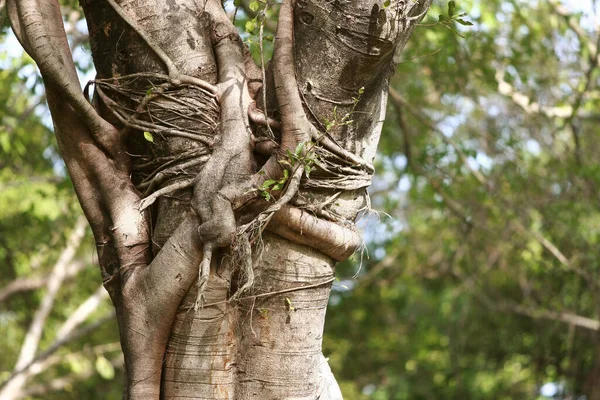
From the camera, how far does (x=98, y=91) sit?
266 cm

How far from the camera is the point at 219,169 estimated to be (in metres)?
2.42

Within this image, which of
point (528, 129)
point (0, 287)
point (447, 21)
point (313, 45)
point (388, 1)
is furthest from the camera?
point (0, 287)

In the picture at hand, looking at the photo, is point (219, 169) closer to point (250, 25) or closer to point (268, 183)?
point (268, 183)

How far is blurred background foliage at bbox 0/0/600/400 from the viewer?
20.3 feet

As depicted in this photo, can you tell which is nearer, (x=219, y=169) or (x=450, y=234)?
(x=219, y=169)

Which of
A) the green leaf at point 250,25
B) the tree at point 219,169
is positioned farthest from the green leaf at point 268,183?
the green leaf at point 250,25

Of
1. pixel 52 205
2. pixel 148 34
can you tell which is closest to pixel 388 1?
pixel 148 34

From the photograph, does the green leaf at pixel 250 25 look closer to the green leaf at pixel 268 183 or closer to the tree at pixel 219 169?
the tree at pixel 219 169

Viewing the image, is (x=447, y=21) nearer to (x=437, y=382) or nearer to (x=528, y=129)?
(x=528, y=129)

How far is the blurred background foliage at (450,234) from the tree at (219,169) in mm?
271

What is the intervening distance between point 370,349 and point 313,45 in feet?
32.9

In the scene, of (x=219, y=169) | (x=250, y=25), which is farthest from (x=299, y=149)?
(x=250, y=25)

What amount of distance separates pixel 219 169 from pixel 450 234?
27.2 feet

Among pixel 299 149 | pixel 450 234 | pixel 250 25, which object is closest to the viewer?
pixel 299 149
